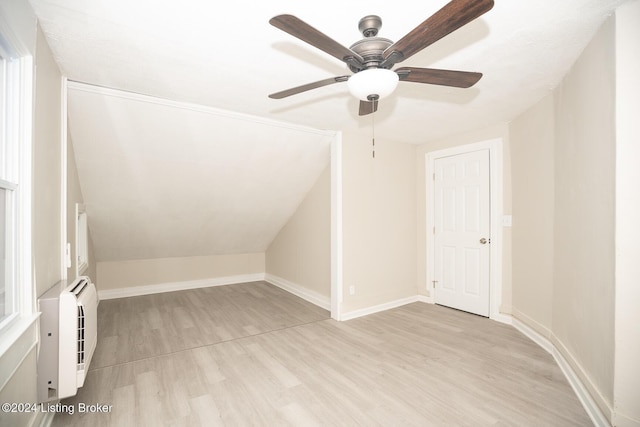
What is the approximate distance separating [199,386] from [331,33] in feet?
8.46

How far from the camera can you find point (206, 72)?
2176mm

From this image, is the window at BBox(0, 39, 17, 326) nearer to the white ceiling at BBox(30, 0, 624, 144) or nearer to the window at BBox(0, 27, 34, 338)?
the window at BBox(0, 27, 34, 338)

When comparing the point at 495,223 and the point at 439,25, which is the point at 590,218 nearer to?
the point at 495,223

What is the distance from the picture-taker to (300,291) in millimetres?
4586

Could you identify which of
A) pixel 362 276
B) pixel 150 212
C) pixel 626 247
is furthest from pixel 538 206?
pixel 150 212

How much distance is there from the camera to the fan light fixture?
50.5 inches

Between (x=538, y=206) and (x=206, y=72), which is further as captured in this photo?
(x=538, y=206)

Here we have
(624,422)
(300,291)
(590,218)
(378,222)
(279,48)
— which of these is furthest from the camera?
(300,291)

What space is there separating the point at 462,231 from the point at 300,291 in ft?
8.22

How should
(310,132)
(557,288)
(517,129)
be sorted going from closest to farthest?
(557,288) → (517,129) → (310,132)

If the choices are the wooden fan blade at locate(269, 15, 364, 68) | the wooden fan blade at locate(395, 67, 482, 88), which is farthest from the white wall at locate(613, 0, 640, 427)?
the wooden fan blade at locate(269, 15, 364, 68)

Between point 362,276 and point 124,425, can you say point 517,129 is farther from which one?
point 124,425

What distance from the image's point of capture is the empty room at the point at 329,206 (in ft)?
→ 5.03

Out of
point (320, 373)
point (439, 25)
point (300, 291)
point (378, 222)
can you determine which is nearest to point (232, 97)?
point (439, 25)
